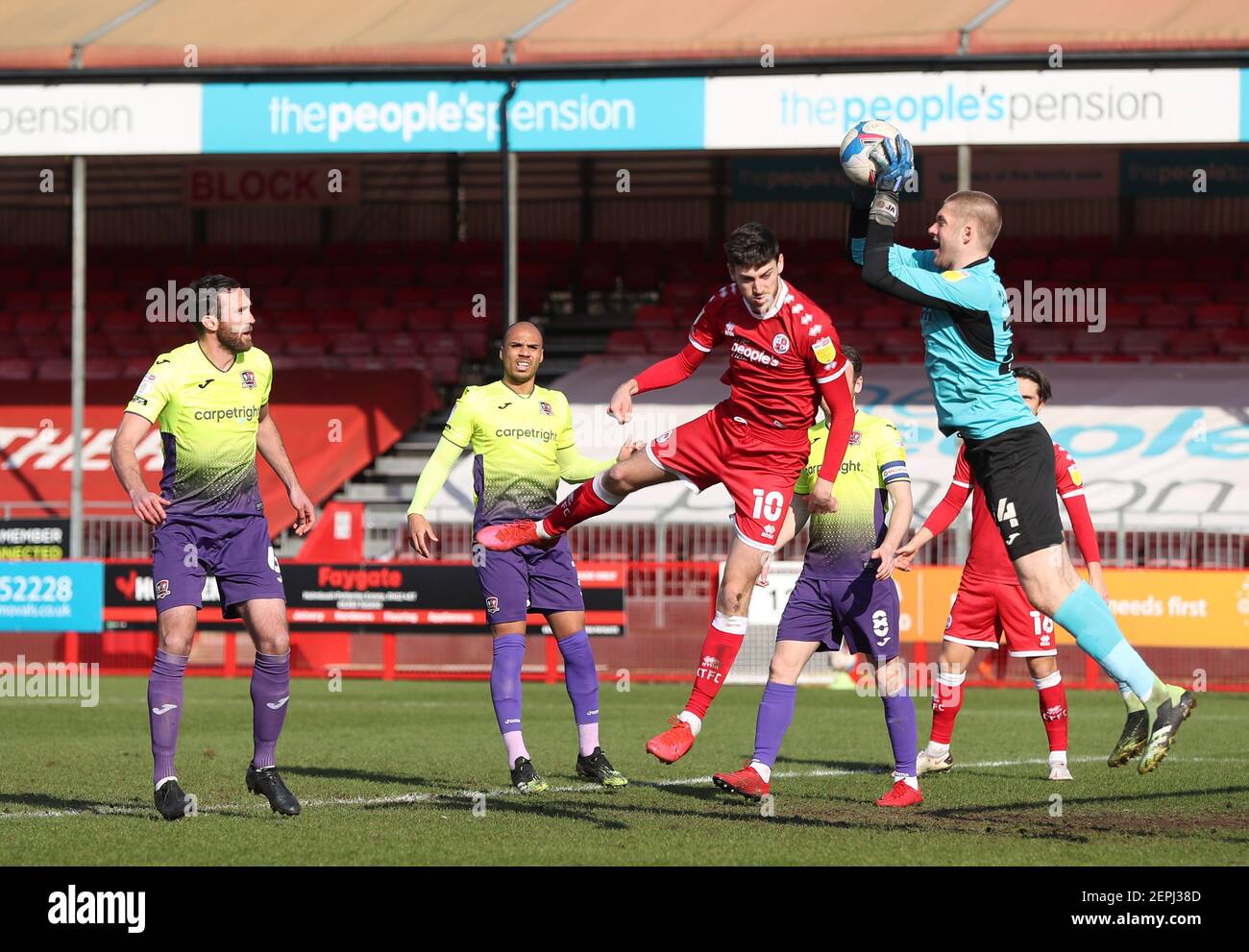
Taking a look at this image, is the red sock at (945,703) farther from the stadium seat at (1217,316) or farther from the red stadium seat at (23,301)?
the red stadium seat at (23,301)

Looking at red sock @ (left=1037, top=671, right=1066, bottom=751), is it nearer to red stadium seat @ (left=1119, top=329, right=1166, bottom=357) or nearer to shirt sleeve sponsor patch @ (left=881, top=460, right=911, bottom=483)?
shirt sleeve sponsor patch @ (left=881, top=460, right=911, bottom=483)

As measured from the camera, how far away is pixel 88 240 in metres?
34.1

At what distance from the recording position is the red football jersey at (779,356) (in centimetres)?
784

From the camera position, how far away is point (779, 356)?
7875 millimetres

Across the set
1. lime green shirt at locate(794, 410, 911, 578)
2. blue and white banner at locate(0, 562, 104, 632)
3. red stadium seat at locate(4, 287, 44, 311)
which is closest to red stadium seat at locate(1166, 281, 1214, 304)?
blue and white banner at locate(0, 562, 104, 632)

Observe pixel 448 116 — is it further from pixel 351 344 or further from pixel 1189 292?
pixel 1189 292

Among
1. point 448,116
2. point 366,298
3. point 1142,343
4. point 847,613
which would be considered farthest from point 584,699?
point 366,298

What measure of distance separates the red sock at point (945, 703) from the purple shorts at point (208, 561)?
3917 mm

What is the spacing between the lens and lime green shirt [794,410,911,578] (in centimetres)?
880

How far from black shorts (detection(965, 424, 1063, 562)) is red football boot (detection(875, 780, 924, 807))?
5.00 ft

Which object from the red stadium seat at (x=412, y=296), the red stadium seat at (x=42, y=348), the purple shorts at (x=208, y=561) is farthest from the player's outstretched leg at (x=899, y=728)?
the red stadium seat at (x=42, y=348)

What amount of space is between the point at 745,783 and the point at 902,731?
1.04 meters

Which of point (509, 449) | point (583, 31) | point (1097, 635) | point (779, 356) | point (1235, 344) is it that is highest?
point (583, 31)
